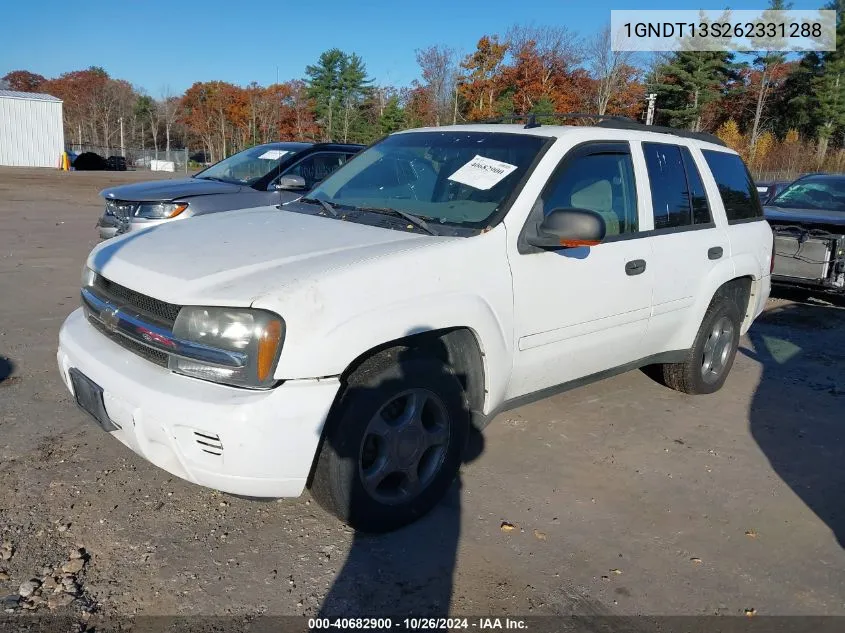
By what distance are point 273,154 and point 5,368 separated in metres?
4.60

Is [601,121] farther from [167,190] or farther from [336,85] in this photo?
[336,85]

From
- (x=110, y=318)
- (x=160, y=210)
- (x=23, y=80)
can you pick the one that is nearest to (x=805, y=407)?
(x=110, y=318)

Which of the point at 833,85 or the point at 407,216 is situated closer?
the point at 407,216

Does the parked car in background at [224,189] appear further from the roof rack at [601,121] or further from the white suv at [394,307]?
the white suv at [394,307]

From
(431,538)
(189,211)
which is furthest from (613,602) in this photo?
(189,211)

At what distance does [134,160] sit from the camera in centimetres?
5450

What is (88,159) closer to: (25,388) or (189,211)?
(189,211)

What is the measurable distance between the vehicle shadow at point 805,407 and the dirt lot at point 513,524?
0.02 m

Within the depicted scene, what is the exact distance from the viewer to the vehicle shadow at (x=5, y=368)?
15.9 feet

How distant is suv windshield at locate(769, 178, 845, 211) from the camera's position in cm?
945

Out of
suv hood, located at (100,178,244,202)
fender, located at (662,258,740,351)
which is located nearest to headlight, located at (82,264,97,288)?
fender, located at (662,258,740,351)

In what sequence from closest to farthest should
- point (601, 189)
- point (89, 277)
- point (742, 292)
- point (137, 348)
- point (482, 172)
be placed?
point (137, 348) → point (89, 277) → point (482, 172) → point (601, 189) → point (742, 292)

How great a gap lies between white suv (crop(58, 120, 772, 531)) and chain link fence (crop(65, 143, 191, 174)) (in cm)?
4415

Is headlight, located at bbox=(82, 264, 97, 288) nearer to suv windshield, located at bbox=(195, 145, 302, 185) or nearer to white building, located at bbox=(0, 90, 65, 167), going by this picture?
suv windshield, located at bbox=(195, 145, 302, 185)
